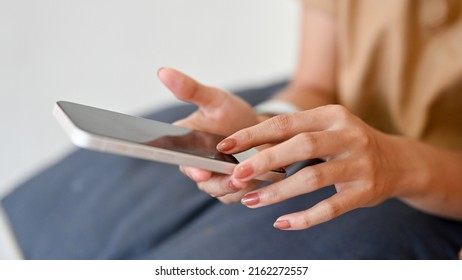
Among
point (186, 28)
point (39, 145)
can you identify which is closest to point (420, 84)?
point (186, 28)

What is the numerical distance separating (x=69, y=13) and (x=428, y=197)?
71cm

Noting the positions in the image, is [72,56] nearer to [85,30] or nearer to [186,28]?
[85,30]

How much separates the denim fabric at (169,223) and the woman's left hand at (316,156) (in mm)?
18

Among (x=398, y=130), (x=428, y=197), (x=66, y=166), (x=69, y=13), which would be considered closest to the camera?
(x=428, y=197)

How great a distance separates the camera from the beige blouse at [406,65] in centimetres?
49

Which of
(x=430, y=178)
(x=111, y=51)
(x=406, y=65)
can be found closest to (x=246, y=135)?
(x=430, y=178)

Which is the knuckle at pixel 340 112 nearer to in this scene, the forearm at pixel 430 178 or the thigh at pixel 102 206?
the forearm at pixel 430 178

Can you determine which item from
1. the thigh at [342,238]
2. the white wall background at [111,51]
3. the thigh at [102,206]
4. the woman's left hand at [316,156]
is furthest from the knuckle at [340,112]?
the white wall background at [111,51]

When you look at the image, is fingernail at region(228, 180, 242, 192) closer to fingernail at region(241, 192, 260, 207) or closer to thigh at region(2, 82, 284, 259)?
fingernail at region(241, 192, 260, 207)

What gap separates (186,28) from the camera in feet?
3.17

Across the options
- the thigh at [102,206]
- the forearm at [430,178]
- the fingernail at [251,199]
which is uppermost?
the fingernail at [251,199]

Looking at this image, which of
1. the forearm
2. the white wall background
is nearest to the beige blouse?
the forearm

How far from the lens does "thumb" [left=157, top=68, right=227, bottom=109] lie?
14.0 inches

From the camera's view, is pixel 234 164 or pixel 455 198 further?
pixel 455 198
